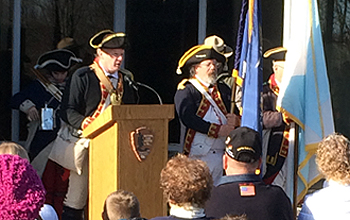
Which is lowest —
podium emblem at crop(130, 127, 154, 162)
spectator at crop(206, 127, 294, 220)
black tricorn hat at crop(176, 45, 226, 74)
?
spectator at crop(206, 127, 294, 220)

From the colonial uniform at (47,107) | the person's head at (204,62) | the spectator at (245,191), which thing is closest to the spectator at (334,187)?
the spectator at (245,191)

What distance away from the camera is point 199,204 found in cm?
352

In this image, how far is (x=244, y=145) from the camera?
4219 millimetres

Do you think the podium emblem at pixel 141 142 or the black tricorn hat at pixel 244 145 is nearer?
the black tricorn hat at pixel 244 145

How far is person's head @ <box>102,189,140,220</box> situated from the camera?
168 inches

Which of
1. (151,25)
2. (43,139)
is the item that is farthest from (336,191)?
(151,25)

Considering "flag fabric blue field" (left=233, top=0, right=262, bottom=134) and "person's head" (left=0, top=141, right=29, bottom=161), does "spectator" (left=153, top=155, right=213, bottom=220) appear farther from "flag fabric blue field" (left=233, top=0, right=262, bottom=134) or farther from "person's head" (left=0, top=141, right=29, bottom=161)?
"flag fabric blue field" (left=233, top=0, right=262, bottom=134)

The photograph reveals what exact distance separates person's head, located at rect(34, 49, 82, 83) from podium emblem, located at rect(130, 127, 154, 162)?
227cm

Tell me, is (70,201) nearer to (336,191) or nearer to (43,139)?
(43,139)

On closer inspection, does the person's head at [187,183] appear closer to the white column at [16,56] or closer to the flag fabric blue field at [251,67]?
the flag fabric blue field at [251,67]

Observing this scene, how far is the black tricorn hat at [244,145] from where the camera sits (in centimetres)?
420

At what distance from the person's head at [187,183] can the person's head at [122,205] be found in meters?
0.69

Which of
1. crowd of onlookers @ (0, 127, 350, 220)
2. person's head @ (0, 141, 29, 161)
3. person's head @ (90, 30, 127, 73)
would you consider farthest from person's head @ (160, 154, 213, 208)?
person's head @ (90, 30, 127, 73)

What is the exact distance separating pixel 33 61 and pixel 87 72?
1.47 meters
